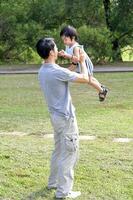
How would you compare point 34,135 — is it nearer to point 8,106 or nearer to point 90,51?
point 8,106

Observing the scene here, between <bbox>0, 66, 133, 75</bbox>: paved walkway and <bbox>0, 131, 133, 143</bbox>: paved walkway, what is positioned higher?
<bbox>0, 131, 133, 143</bbox>: paved walkway

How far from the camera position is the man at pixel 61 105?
482cm

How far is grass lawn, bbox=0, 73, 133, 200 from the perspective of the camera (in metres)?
5.39

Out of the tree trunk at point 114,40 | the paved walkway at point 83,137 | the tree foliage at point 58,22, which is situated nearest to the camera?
the paved walkway at point 83,137

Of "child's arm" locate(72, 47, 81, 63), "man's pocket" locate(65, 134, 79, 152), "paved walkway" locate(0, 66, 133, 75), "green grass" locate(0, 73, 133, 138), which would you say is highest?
"child's arm" locate(72, 47, 81, 63)

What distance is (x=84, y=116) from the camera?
10195 mm

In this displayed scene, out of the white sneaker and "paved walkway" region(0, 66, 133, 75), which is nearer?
the white sneaker

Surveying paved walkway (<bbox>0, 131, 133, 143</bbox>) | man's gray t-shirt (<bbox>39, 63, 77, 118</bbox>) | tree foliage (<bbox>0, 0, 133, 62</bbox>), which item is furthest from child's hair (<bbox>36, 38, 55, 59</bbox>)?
tree foliage (<bbox>0, 0, 133, 62</bbox>)

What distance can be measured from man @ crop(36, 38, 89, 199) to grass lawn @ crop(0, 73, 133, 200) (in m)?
0.34

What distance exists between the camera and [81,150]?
7.05 m

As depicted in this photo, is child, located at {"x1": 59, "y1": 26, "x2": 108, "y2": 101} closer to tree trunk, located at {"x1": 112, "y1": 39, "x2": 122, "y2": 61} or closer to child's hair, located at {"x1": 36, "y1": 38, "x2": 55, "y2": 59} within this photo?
child's hair, located at {"x1": 36, "y1": 38, "x2": 55, "y2": 59}

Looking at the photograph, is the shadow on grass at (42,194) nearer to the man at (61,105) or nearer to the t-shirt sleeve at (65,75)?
the man at (61,105)

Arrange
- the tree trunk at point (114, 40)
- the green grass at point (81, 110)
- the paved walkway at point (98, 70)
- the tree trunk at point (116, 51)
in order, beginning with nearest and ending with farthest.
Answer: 1. the green grass at point (81, 110)
2. the paved walkway at point (98, 70)
3. the tree trunk at point (116, 51)
4. the tree trunk at point (114, 40)

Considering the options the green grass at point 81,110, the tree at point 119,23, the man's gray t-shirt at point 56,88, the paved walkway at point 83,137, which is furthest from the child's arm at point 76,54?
the tree at point 119,23
